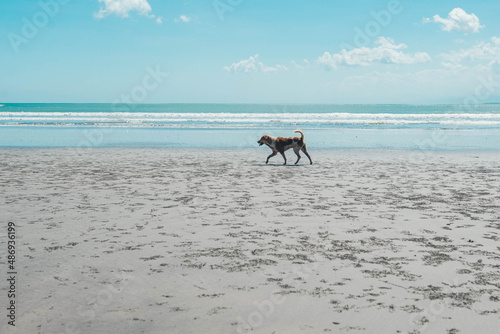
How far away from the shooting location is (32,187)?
416 inches

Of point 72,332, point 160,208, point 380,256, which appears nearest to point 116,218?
point 160,208

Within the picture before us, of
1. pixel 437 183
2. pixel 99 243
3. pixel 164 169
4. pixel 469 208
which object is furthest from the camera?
pixel 164 169

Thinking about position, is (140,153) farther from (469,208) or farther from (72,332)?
(72,332)

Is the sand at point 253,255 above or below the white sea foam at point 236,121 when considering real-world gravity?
below

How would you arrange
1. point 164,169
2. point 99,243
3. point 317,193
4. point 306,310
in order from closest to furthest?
1. point 306,310
2. point 99,243
3. point 317,193
4. point 164,169

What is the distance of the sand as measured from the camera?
407cm

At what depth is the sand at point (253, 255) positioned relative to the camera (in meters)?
4.07

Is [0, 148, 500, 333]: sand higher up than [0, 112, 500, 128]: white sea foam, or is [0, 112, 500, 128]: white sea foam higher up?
[0, 112, 500, 128]: white sea foam

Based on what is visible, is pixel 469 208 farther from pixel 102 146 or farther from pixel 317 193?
pixel 102 146

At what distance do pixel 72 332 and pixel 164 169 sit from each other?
34.2ft

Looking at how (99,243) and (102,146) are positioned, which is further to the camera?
(102,146)

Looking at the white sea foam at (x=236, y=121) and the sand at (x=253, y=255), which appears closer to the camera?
the sand at (x=253, y=255)

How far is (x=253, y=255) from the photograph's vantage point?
18.7ft

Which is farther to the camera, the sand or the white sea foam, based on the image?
the white sea foam
